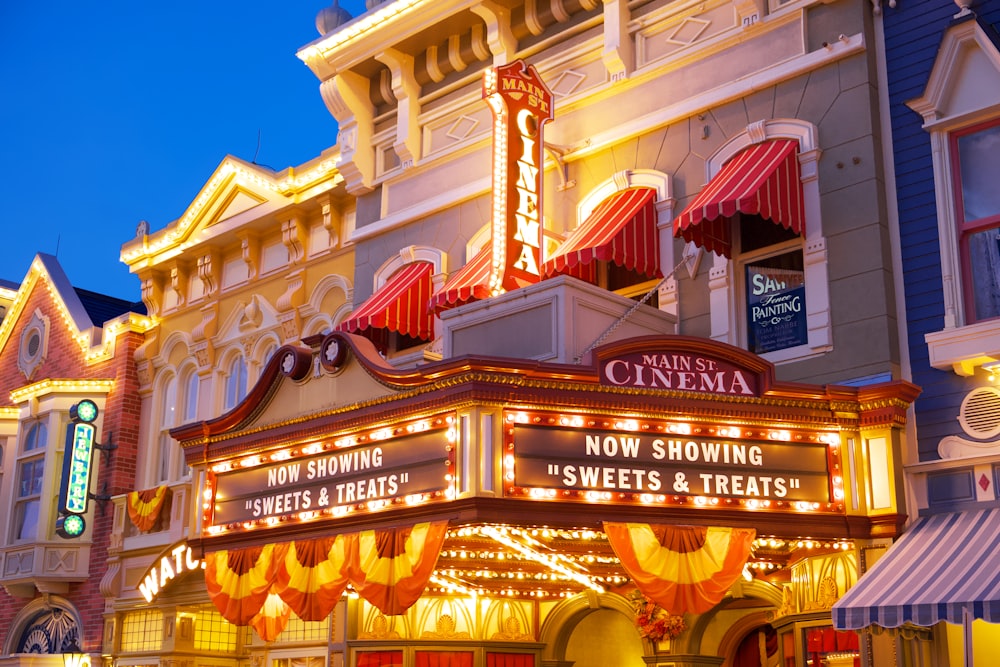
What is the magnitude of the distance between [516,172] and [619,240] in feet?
4.92

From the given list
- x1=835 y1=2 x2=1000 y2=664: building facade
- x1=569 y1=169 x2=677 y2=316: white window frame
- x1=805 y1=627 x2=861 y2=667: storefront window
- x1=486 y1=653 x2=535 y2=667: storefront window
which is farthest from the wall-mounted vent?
x1=486 y1=653 x2=535 y2=667: storefront window

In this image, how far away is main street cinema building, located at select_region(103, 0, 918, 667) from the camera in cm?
1119

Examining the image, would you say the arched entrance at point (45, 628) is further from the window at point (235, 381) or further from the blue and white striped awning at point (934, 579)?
the blue and white striped awning at point (934, 579)

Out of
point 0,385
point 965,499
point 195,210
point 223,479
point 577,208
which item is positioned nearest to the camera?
A: point 965,499

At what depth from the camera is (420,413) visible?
37.2 feet

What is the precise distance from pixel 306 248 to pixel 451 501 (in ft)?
34.7

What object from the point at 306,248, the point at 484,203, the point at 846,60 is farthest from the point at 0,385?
the point at 846,60

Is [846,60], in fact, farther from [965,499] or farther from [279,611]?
[279,611]

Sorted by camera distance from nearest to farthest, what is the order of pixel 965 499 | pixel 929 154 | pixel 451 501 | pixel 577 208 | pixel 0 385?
pixel 451 501, pixel 965 499, pixel 929 154, pixel 577 208, pixel 0 385

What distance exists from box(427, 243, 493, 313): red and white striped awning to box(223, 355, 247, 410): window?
684 cm

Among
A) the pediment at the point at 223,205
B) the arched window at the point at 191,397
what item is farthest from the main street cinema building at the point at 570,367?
the arched window at the point at 191,397

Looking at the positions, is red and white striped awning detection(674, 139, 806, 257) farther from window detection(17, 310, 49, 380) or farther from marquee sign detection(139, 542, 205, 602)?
window detection(17, 310, 49, 380)

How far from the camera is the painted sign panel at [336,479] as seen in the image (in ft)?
37.0

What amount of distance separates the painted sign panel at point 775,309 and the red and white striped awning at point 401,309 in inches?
181
